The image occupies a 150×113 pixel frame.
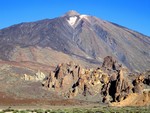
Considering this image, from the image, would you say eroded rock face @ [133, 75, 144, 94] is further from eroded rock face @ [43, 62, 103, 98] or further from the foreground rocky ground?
eroded rock face @ [43, 62, 103, 98]

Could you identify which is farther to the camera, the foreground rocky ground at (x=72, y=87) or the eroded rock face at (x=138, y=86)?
the foreground rocky ground at (x=72, y=87)

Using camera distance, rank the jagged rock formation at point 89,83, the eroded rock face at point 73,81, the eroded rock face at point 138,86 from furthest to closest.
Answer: the eroded rock face at point 73,81
the jagged rock formation at point 89,83
the eroded rock face at point 138,86

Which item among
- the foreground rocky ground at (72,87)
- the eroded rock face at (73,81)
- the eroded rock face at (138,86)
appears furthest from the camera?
the eroded rock face at (73,81)

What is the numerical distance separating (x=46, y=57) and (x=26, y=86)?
97.7m

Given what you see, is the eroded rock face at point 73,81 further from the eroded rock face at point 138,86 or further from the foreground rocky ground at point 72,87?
the eroded rock face at point 138,86

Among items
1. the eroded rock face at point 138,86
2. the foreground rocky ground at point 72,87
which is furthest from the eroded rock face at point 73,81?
the eroded rock face at point 138,86

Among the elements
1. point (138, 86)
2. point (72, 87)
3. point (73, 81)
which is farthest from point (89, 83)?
point (138, 86)

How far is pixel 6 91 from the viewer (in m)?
94.6

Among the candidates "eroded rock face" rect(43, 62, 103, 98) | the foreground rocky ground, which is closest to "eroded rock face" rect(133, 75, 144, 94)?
the foreground rocky ground

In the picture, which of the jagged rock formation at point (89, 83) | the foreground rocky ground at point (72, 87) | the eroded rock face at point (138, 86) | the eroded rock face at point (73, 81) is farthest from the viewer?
the eroded rock face at point (73, 81)

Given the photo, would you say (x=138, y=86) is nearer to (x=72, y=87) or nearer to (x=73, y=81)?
(x=72, y=87)

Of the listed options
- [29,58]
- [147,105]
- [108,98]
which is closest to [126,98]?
[147,105]

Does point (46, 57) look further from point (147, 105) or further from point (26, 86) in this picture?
point (147, 105)

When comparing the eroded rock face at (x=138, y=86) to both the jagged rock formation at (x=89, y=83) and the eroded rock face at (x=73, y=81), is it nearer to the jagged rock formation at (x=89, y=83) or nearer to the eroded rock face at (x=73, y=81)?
the jagged rock formation at (x=89, y=83)
